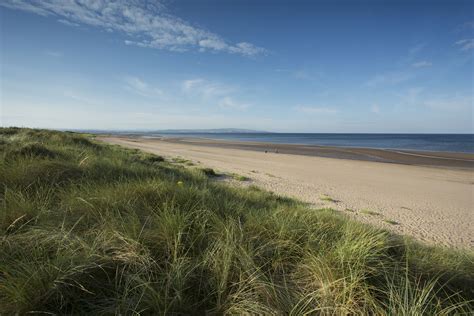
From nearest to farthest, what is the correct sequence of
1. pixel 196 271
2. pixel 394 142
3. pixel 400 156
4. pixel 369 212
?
1. pixel 196 271
2. pixel 369 212
3. pixel 400 156
4. pixel 394 142

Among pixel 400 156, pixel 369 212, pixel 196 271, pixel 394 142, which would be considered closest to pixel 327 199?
pixel 369 212

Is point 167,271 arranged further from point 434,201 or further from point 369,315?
point 434,201

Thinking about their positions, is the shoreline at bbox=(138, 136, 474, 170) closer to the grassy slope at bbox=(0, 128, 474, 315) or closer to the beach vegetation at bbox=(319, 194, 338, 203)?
the beach vegetation at bbox=(319, 194, 338, 203)

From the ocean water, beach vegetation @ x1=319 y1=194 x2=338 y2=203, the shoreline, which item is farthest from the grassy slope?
the ocean water

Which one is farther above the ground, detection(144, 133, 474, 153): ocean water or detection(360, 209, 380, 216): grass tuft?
detection(144, 133, 474, 153): ocean water

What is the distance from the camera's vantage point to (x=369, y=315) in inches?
77.8

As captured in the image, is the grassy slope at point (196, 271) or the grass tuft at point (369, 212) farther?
the grass tuft at point (369, 212)

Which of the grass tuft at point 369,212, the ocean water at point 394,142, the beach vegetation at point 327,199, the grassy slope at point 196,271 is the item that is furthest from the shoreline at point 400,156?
the grassy slope at point 196,271

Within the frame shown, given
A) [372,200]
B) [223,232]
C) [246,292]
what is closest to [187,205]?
[223,232]

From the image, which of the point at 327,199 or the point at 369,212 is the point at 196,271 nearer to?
the point at 369,212

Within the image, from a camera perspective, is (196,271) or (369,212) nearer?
(196,271)

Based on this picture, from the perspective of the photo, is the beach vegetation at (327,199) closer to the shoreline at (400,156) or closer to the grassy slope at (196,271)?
the grassy slope at (196,271)

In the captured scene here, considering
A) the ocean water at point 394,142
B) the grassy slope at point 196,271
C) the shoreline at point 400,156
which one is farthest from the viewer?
the ocean water at point 394,142

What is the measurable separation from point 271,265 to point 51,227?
238 cm
